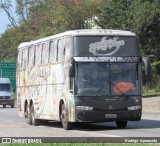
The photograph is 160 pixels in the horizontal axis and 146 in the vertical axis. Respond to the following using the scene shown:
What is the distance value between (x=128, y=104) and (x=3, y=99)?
3444 centimetres

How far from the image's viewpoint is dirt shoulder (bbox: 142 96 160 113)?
3984cm

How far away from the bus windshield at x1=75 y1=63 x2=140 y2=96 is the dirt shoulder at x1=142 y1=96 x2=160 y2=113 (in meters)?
16.6

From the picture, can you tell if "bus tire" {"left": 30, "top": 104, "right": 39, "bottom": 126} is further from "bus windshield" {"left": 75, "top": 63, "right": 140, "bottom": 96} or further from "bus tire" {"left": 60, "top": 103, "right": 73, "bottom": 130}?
"bus windshield" {"left": 75, "top": 63, "right": 140, "bottom": 96}

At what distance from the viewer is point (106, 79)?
21.6 m

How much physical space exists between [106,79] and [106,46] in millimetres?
1233

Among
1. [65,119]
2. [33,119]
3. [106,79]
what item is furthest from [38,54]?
[106,79]

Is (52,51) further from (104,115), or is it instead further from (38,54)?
(104,115)

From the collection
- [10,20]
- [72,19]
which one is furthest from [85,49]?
[10,20]

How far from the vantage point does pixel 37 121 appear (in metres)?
26.8

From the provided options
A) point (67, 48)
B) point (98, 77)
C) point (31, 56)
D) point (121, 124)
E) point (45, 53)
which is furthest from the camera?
point (31, 56)

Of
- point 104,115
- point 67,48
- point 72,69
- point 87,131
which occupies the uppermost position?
point 67,48

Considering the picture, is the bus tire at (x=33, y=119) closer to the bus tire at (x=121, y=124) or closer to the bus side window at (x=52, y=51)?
the bus side window at (x=52, y=51)

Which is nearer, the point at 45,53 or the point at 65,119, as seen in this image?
the point at 65,119

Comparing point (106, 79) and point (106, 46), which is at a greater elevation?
point (106, 46)
